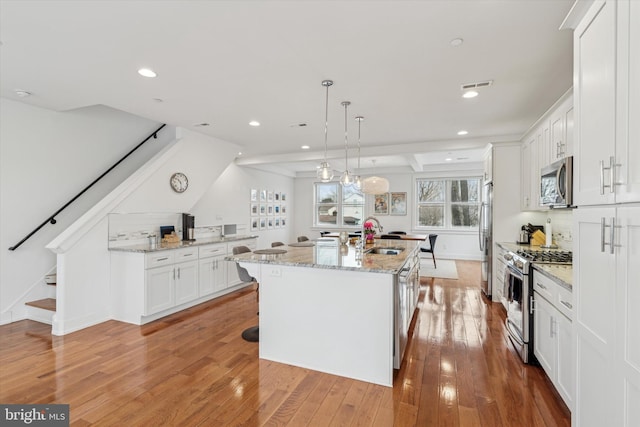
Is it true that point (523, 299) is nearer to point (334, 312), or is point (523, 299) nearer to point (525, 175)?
point (334, 312)

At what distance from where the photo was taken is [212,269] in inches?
192

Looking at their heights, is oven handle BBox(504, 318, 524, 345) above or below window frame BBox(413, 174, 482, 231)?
below

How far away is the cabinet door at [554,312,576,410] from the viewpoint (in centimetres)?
204

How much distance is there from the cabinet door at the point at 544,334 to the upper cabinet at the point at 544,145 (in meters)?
1.48

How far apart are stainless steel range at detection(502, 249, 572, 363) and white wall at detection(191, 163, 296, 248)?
5.12 m

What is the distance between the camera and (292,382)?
2557 millimetres

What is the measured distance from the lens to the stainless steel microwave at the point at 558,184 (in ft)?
7.64

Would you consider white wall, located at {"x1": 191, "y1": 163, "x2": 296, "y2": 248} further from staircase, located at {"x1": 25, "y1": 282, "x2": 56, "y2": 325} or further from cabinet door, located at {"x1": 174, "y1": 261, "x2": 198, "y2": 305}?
staircase, located at {"x1": 25, "y1": 282, "x2": 56, "y2": 325}

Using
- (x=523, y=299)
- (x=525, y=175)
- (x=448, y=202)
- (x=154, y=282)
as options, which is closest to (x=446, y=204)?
(x=448, y=202)

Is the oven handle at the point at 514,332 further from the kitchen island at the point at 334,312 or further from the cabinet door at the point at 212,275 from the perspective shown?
the cabinet door at the point at 212,275

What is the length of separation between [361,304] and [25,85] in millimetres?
3924

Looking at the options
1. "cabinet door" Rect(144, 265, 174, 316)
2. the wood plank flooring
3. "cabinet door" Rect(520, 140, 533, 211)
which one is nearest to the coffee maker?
"cabinet door" Rect(144, 265, 174, 316)

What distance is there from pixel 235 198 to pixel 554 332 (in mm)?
6149

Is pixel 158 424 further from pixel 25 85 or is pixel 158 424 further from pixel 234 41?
pixel 25 85
